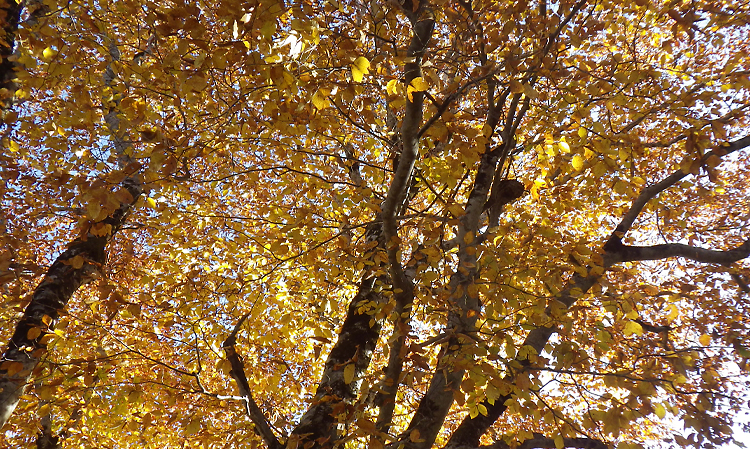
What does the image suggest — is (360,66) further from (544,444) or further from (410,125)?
(544,444)

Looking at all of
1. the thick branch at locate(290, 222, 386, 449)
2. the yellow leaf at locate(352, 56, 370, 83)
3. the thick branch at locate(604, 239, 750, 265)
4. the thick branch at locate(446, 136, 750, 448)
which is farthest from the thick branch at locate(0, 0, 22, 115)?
the thick branch at locate(604, 239, 750, 265)

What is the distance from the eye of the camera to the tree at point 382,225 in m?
3.48

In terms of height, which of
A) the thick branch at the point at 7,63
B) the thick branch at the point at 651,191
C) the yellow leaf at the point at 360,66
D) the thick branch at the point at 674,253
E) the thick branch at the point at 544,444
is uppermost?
the thick branch at the point at 7,63

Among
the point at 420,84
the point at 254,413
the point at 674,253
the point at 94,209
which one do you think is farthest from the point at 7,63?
the point at 674,253

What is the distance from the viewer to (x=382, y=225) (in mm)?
4578

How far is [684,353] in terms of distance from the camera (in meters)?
4.07

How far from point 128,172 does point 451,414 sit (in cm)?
903

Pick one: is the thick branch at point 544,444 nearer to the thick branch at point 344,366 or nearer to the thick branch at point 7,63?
the thick branch at point 344,366

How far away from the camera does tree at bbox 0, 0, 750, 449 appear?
348 cm

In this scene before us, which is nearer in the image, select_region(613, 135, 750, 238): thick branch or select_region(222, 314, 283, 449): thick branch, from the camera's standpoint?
select_region(222, 314, 283, 449): thick branch

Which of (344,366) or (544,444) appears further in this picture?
(344,366)

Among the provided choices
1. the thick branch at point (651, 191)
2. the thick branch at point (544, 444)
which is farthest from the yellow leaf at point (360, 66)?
the thick branch at point (651, 191)

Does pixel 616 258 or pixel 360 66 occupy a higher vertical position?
pixel 616 258

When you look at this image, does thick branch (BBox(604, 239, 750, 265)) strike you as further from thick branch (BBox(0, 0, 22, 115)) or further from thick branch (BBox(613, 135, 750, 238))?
thick branch (BBox(0, 0, 22, 115))
